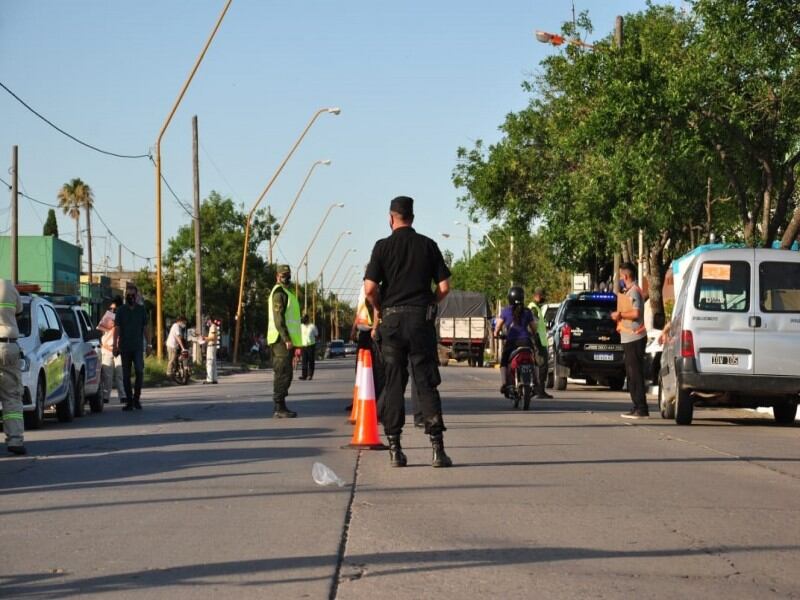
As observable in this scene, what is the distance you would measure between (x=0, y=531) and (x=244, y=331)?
313 feet

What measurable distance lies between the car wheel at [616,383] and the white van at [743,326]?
483 inches

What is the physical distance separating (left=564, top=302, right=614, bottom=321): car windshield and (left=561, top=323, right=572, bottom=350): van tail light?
0.37m

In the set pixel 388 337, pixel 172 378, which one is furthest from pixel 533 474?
pixel 172 378

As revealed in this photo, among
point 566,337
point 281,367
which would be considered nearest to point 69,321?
point 281,367

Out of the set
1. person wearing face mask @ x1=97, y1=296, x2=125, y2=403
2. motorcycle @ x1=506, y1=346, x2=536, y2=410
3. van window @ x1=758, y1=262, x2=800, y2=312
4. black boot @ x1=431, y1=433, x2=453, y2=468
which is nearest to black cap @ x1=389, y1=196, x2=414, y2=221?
black boot @ x1=431, y1=433, x2=453, y2=468

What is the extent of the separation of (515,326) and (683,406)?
460 cm

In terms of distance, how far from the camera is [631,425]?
16.9 m

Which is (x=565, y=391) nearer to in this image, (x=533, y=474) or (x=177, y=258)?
(x=533, y=474)

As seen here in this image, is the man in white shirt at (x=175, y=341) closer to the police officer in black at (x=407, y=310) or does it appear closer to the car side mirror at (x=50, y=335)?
the car side mirror at (x=50, y=335)

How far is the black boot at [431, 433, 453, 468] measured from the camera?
450 inches

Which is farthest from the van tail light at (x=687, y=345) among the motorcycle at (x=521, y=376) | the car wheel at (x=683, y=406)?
the motorcycle at (x=521, y=376)

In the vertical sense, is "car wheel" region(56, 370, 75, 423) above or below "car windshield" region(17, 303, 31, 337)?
below

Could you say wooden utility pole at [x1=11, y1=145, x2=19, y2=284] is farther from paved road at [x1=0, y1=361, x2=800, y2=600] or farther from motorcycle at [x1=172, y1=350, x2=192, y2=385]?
paved road at [x1=0, y1=361, x2=800, y2=600]

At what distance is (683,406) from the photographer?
16953mm
